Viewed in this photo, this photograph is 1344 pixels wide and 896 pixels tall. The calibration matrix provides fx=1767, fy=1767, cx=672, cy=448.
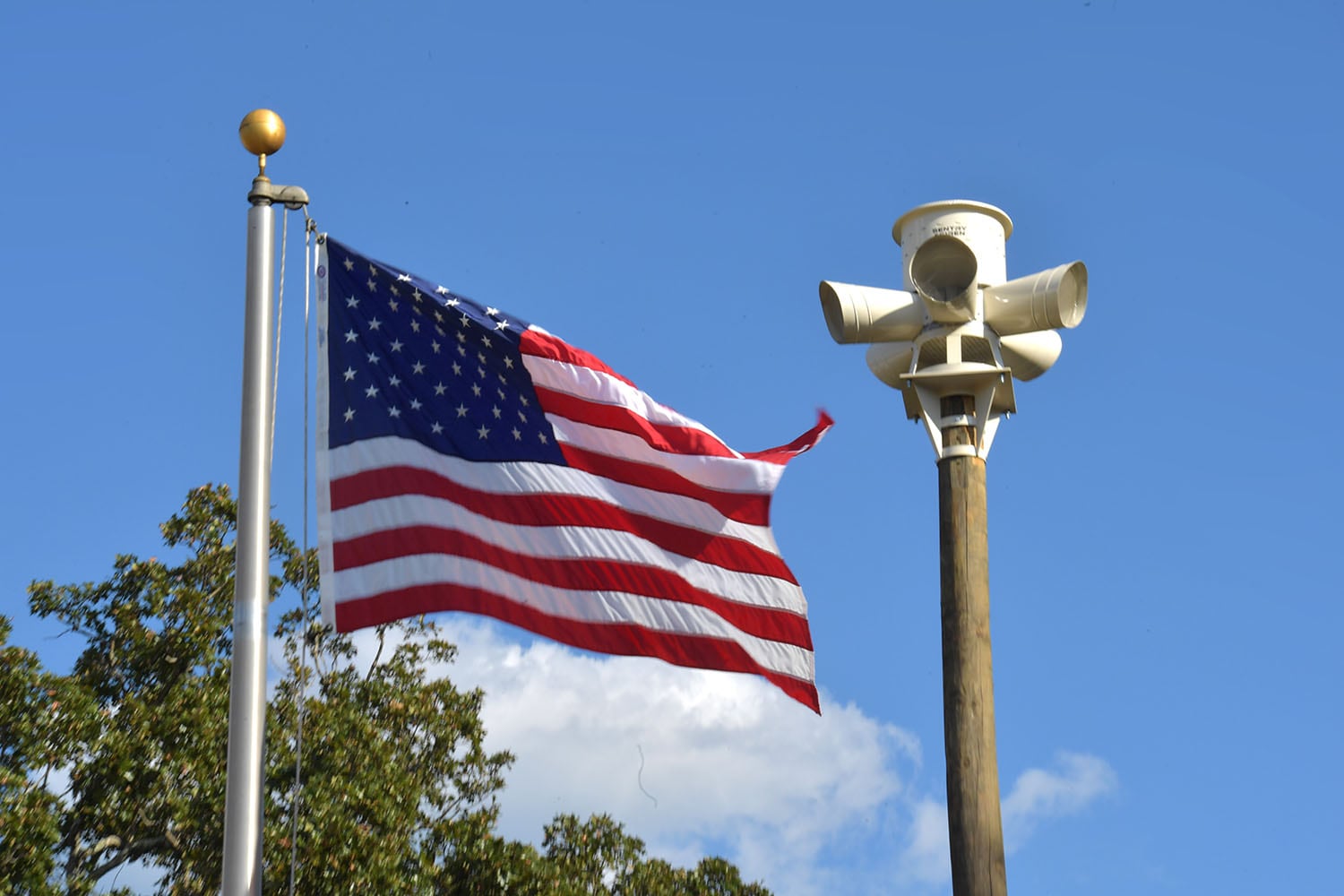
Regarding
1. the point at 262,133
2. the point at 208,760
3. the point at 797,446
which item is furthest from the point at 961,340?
the point at 208,760

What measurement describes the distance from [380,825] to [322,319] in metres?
11.4

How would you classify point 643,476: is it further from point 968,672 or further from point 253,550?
point 253,550

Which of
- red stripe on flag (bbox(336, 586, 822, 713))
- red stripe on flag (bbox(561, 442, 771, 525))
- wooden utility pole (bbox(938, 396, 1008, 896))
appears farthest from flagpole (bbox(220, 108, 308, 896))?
wooden utility pole (bbox(938, 396, 1008, 896))

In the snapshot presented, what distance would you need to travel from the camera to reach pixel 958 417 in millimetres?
8992

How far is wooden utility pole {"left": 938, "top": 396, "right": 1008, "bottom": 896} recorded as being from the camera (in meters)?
8.09

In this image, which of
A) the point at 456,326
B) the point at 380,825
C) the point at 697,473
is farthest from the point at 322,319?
the point at 380,825

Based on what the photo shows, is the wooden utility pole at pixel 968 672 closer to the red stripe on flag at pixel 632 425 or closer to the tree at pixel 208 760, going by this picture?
the red stripe on flag at pixel 632 425

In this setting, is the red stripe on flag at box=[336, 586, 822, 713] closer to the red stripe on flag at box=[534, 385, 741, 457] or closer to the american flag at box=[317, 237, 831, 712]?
the american flag at box=[317, 237, 831, 712]

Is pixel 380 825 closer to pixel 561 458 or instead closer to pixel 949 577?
pixel 561 458

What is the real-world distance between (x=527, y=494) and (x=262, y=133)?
243 cm

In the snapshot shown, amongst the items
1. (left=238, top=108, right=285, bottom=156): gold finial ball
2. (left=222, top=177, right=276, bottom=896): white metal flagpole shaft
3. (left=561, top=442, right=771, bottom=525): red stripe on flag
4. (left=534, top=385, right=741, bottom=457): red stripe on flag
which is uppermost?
(left=238, top=108, right=285, bottom=156): gold finial ball

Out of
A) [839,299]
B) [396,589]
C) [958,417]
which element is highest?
[839,299]

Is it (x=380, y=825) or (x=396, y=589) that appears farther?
(x=380, y=825)

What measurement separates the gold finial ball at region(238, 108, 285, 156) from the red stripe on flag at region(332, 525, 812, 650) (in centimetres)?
192
